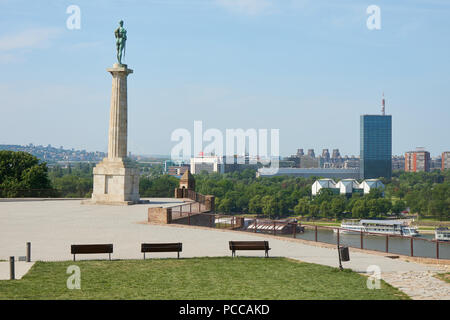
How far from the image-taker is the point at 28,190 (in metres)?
38.6

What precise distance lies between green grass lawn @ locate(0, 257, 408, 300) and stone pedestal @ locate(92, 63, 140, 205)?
1809 cm

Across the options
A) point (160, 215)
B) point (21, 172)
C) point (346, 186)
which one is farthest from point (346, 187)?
point (160, 215)

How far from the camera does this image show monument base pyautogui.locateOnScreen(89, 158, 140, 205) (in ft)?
105

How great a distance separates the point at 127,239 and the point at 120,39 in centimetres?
1723

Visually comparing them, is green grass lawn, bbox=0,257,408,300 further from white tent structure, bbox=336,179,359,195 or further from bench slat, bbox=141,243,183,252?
white tent structure, bbox=336,179,359,195

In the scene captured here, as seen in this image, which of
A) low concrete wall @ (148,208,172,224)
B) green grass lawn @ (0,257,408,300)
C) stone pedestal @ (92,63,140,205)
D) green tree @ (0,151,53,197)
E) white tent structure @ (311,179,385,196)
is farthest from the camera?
white tent structure @ (311,179,385,196)

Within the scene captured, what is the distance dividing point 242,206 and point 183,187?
7608cm

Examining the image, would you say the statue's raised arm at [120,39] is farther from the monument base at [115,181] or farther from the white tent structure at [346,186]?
the white tent structure at [346,186]

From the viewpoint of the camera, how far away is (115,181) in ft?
106

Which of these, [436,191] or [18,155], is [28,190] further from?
[436,191]

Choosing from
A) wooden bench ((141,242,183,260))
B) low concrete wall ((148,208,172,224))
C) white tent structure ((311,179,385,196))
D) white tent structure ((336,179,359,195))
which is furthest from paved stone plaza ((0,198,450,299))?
white tent structure ((336,179,359,195))

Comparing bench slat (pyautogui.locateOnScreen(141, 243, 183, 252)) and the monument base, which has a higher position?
the monument base

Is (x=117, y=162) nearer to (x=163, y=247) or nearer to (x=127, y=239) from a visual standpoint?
(x=127, y=239)
